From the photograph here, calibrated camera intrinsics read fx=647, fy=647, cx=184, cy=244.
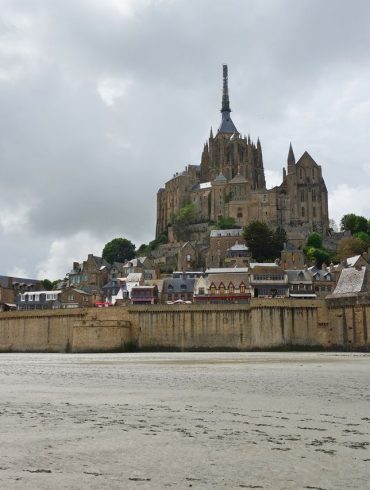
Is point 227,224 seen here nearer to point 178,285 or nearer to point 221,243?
point 221,243

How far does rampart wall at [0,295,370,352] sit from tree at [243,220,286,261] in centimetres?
4124

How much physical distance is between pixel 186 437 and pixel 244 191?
11690 centimetres

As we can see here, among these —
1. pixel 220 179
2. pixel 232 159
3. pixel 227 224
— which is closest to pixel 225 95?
pixel 232 159

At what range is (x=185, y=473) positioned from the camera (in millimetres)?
10219

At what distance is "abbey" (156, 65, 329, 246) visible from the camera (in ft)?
405

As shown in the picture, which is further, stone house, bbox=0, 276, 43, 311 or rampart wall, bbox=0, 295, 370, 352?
stone house, bbox=0, 276, 43, 311

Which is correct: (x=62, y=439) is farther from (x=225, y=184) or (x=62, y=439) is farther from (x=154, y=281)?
(x=225, y=184)

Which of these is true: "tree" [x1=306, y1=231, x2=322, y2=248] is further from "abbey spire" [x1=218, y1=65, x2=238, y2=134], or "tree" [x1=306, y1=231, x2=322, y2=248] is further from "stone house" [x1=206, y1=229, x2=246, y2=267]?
"abbey spire" [x1=218, y1=65, x2=238, y2=134]

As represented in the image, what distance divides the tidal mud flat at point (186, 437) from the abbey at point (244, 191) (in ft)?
305

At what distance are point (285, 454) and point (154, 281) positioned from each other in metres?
77.8

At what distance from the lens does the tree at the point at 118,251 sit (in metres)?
130

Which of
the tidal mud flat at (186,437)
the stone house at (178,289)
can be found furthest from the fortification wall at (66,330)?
the tidal mud flat at (186,437)

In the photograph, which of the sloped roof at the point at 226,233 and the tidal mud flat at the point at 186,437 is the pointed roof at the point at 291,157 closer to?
the sloped roof at the point at 226,233

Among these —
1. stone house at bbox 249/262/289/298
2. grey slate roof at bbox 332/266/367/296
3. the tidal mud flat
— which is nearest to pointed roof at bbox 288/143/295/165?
stone house at bbox 249/262/289/298
